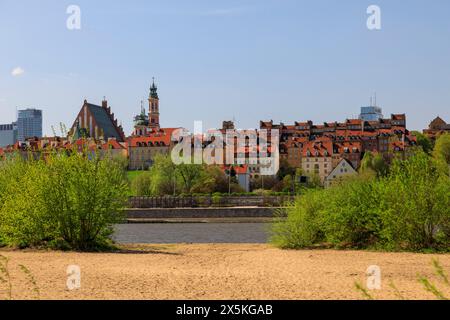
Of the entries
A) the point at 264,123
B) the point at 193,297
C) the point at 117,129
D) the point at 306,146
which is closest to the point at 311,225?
the point at 193,297

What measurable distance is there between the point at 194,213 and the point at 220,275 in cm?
6829

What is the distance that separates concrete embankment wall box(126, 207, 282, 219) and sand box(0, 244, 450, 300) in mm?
58464

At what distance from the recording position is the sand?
1464cm

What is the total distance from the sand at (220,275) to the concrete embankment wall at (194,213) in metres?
58.5

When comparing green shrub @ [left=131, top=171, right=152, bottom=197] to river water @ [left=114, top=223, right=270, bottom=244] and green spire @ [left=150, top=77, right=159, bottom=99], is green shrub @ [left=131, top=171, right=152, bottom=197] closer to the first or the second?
river water @ [left=114, top=223, right=270, bottom=244]

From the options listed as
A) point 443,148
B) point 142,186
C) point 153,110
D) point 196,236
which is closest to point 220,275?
point 196,236

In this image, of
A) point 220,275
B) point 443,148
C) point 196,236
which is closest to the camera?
point 220,275

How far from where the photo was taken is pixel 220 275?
18.2 meters

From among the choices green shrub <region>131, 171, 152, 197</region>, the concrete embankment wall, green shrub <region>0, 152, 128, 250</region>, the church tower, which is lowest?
the concrete embankment wall

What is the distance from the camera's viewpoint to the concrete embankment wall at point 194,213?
Answer: 84.7 metres

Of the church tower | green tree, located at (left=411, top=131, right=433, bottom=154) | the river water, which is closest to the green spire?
the church tower

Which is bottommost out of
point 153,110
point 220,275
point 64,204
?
point 220,275

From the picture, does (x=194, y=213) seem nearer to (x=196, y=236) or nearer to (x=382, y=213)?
(x=196, y=236)

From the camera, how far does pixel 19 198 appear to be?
1027 inches
